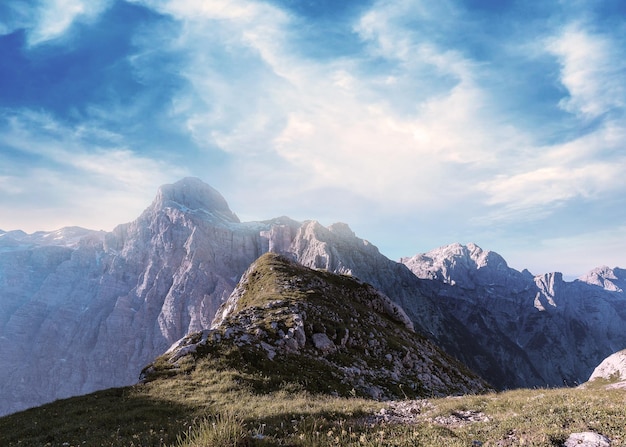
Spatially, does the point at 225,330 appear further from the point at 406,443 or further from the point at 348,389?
the point at 406,443

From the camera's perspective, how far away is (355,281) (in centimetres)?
6450

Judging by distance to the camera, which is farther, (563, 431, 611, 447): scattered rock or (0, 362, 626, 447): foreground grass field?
(0, 362, 626, 447): foreground grass field

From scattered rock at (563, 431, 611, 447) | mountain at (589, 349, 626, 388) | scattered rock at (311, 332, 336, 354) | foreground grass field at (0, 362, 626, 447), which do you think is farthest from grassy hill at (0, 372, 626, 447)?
mountain at (589, 349, 626, 388)

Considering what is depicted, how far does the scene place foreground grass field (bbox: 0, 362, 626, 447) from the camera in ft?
30.4

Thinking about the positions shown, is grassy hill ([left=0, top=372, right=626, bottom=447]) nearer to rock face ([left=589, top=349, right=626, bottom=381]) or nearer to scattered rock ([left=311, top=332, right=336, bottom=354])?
scattered rock ([left=311, top=332, right=336, bottom=354])

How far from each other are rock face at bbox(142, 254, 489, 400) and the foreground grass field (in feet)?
10.3

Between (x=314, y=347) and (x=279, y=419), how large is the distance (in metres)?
20.4

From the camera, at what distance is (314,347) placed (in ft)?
108

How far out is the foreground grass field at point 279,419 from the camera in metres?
9.27

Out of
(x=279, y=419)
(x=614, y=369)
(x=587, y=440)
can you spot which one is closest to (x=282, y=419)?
(x=279, y=419)

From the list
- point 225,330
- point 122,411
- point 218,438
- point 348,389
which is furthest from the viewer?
point 225,330

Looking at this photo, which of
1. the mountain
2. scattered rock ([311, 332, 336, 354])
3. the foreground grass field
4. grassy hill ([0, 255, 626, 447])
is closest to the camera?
the foreground grass field

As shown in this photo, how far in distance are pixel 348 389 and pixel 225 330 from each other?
1211 centimetres

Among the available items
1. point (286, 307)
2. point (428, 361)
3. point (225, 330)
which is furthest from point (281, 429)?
point (428, 361)
